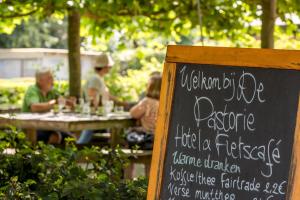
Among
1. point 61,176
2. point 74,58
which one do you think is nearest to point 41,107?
point 74,58

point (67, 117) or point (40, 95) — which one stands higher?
point (40, 95)

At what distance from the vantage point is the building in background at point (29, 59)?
26750 millimetres

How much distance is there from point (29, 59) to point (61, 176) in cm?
2637

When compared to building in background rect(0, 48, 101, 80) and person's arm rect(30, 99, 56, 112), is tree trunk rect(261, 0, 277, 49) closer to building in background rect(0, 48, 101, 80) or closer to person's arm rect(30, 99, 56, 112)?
person's arm rect(30, 99, 56, 112)

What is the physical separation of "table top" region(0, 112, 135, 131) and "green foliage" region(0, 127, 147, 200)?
2.73 metres

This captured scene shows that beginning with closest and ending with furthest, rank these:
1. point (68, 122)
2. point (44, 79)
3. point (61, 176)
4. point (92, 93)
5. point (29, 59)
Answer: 1. point (61, 176)
2. point (68, 122)
3. point (44, 79)
4. point (92, 93)
5. point (29, 59)

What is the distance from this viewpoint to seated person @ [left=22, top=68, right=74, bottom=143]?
895 cm

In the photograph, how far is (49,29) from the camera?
106 feet

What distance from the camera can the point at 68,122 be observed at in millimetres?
7938

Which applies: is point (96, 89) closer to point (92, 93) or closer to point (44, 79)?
point (92, 93)

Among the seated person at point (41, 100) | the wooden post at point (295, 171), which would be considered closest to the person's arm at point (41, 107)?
the seated person at point (41, 100)

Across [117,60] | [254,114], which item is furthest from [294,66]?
[117,60]

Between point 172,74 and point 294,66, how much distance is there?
0.63 m

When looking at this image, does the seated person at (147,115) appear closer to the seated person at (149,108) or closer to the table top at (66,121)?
the seated person at (149,108)
